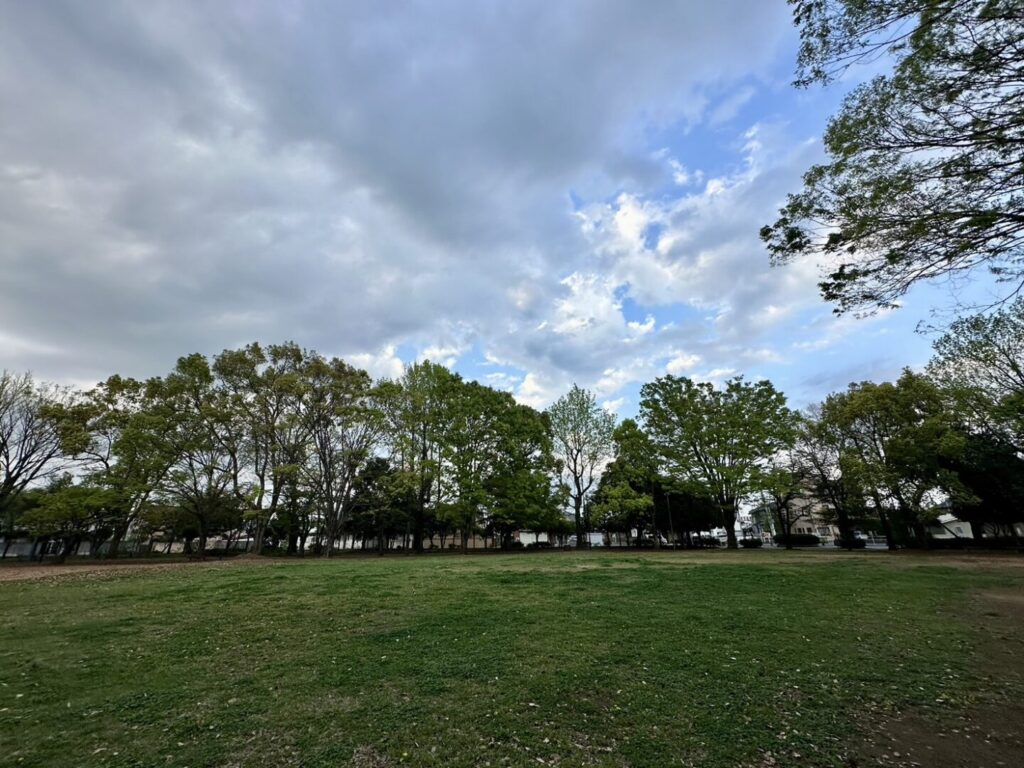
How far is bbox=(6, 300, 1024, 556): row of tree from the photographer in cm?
2870

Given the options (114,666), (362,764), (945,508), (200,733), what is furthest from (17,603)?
(945,508)

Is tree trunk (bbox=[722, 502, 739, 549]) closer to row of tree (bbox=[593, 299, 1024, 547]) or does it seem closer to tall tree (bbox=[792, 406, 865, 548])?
row of tree (bbox=[593, 299, 1024, 547])

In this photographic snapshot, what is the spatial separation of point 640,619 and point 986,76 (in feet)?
31.0

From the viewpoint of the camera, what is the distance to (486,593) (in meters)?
11.5

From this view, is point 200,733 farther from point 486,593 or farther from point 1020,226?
point 1020,226

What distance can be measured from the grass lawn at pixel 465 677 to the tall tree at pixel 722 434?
Result: 25677 millimetres

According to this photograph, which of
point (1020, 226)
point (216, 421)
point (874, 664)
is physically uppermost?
point (216, 421)

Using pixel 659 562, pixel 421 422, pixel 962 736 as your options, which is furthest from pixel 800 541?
pixel 962 736

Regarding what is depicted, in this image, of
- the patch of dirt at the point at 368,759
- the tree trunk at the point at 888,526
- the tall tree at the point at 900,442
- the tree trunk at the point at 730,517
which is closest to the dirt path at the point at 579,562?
the tall tree at the point at 900,442

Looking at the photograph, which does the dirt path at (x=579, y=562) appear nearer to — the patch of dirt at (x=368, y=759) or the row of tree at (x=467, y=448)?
the row of tree at (x=467, y=448)

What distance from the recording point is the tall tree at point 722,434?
3556 centimetres

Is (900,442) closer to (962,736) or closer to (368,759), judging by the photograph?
(962,736)

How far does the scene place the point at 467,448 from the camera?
35.3 metres

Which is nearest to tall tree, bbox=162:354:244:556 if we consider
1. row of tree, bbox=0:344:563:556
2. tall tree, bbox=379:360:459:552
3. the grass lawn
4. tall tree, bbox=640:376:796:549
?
row of tree, bbox=0:344:563:556
